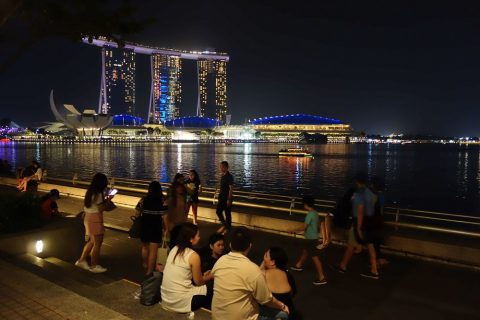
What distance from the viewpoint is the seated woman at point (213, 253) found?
17.5 ft

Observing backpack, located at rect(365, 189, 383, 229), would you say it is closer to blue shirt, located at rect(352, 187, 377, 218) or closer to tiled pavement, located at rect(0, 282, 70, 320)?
blue shirt, located at rect(352, 187, 377, 218)

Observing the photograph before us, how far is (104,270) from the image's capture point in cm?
724

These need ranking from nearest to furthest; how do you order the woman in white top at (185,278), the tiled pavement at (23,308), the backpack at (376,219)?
the tiled pavement at (23,308), the woman in white top at (185,278), the backpack at (376,219)

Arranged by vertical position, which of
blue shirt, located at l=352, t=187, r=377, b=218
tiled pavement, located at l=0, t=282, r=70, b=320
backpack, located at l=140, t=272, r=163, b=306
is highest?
blue shirt, located at l=352, t=187, r=377, b=218

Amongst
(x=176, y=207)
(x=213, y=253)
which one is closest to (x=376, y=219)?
(x=213, y=253)

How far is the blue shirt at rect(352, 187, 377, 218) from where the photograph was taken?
23.0 ft

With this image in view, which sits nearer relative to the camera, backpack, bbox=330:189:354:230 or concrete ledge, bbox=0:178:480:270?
backpack, bbox=330:189:354:230

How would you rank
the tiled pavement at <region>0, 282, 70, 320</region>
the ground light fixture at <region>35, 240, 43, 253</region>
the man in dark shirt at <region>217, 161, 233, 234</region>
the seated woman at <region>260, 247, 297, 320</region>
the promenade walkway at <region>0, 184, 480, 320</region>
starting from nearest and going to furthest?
the seated woman at <region>260, 247, 297, 320</region>
the tiled pavement at <region>0, 282, 70, 320</region>
the promenade walkway at <region>0, 184, 480, 320</region>
the ground light fixture at <region>35, 240, 43, 253</region>
the man in dark shirt at <region>217, 161, 233, 234</region>

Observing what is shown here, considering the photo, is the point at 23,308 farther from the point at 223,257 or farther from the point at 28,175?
the point at 28,175

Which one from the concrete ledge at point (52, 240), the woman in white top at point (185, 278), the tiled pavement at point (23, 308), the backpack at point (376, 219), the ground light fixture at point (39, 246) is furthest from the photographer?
the ground light fixture at point (39, 246)

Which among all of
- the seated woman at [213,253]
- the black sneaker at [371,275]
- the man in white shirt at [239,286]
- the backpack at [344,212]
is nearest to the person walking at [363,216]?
the black sneaker at [371,275]

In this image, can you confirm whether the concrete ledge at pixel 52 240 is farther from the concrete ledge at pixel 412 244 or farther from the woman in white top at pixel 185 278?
the woman in white top at pixel 185 278

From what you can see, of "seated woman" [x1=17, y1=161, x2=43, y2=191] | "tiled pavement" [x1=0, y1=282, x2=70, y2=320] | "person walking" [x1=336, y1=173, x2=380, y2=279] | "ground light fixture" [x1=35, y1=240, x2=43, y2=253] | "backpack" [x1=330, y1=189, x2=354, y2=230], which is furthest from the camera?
"seated woman" [x1=17, y1=161, x2=43, y2=191]

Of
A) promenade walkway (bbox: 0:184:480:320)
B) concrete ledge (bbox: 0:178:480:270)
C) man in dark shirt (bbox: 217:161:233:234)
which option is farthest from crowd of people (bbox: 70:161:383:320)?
man in dark shirt (bbox: 217:161:233:234)
